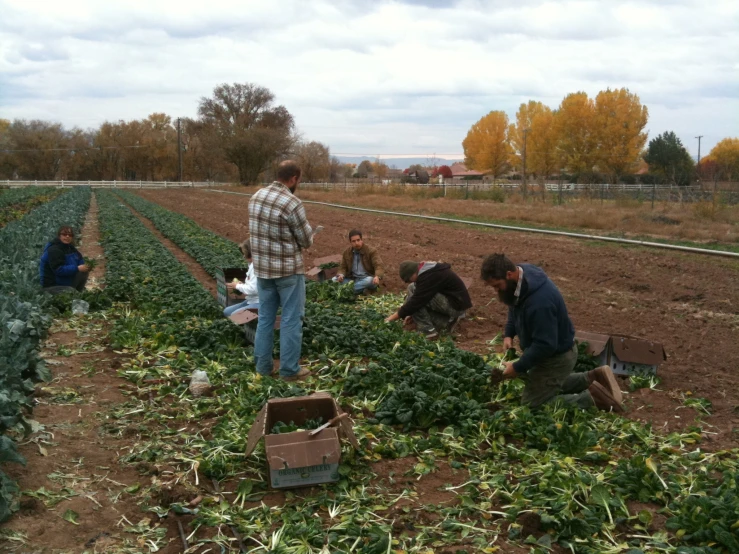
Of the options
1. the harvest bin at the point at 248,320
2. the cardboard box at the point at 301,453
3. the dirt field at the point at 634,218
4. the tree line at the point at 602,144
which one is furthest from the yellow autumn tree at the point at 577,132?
the cardboard box at the point at 301,453

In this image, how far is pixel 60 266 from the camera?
33.2 ft

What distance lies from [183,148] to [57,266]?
88300 mm

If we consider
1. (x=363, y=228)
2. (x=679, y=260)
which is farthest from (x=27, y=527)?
(x=363, y=228)

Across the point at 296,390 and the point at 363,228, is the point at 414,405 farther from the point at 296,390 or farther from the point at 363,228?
the point at 363,228

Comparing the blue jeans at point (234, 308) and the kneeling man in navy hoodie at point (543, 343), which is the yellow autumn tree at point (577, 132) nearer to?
the blue jeans at point (234, 308)

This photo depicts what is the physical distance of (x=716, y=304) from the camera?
1016cm

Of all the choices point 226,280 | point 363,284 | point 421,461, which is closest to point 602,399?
point 421,461

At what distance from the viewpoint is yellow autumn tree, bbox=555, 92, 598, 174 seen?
55562mm

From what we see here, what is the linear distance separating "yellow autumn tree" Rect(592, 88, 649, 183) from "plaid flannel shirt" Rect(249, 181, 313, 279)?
2113 inches

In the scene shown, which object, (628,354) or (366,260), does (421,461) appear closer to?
(628,354)

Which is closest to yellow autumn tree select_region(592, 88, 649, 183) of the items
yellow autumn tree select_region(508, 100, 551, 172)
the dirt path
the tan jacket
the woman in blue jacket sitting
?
yellow autumn tree select_region(508, 100, 551, 172)

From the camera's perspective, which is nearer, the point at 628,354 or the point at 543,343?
the point at 543,343

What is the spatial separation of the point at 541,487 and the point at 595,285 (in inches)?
329

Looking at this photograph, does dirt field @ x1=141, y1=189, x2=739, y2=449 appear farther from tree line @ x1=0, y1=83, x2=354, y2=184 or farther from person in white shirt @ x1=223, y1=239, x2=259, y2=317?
tree line @ x1=0, y1=83, x2=354, y2=184
